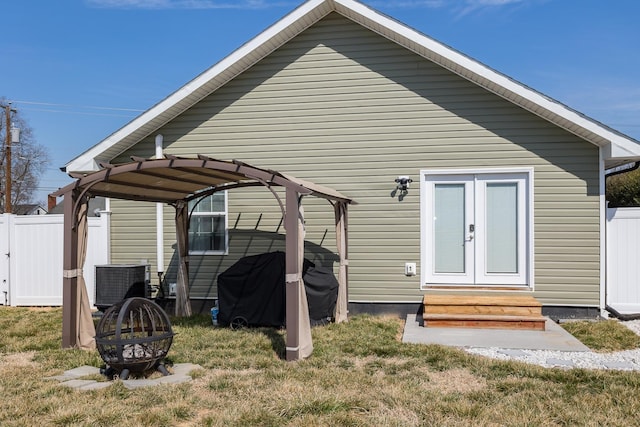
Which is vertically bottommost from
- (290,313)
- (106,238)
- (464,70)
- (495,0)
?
(290,313)

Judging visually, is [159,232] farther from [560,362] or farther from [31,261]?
[560,362]

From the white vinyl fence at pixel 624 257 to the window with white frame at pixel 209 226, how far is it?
6382 millimetres

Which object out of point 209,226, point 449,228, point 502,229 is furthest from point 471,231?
point 209,226

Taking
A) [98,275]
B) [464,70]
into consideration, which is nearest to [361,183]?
[464,70]

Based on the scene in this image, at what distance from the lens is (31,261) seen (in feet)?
35.8

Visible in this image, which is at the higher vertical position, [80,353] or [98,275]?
[98,275]

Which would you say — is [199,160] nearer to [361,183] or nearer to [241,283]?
[241,283]

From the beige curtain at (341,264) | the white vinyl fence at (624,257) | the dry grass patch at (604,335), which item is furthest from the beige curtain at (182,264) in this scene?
the white vinyl fence at (624,257)

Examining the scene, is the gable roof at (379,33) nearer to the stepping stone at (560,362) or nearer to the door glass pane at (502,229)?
the door glass pane at (502,229)

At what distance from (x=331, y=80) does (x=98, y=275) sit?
→ 5.11 meters

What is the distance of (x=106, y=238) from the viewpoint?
10.3 m

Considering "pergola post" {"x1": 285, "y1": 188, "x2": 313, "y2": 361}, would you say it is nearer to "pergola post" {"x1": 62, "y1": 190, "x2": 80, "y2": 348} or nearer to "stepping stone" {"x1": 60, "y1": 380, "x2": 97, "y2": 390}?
"stepping stone" {"x1": 60, "y1": 380, "x2": 97, "y2": 390}

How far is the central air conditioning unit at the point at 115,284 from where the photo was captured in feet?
30.6

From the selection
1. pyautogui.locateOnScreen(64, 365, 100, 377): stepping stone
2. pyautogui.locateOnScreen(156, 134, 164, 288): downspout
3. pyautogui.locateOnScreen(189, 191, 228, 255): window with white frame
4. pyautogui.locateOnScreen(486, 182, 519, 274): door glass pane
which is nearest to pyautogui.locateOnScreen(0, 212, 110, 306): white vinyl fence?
pyautogui.locateOnScreen(156, 134, 164, 288): downspout
